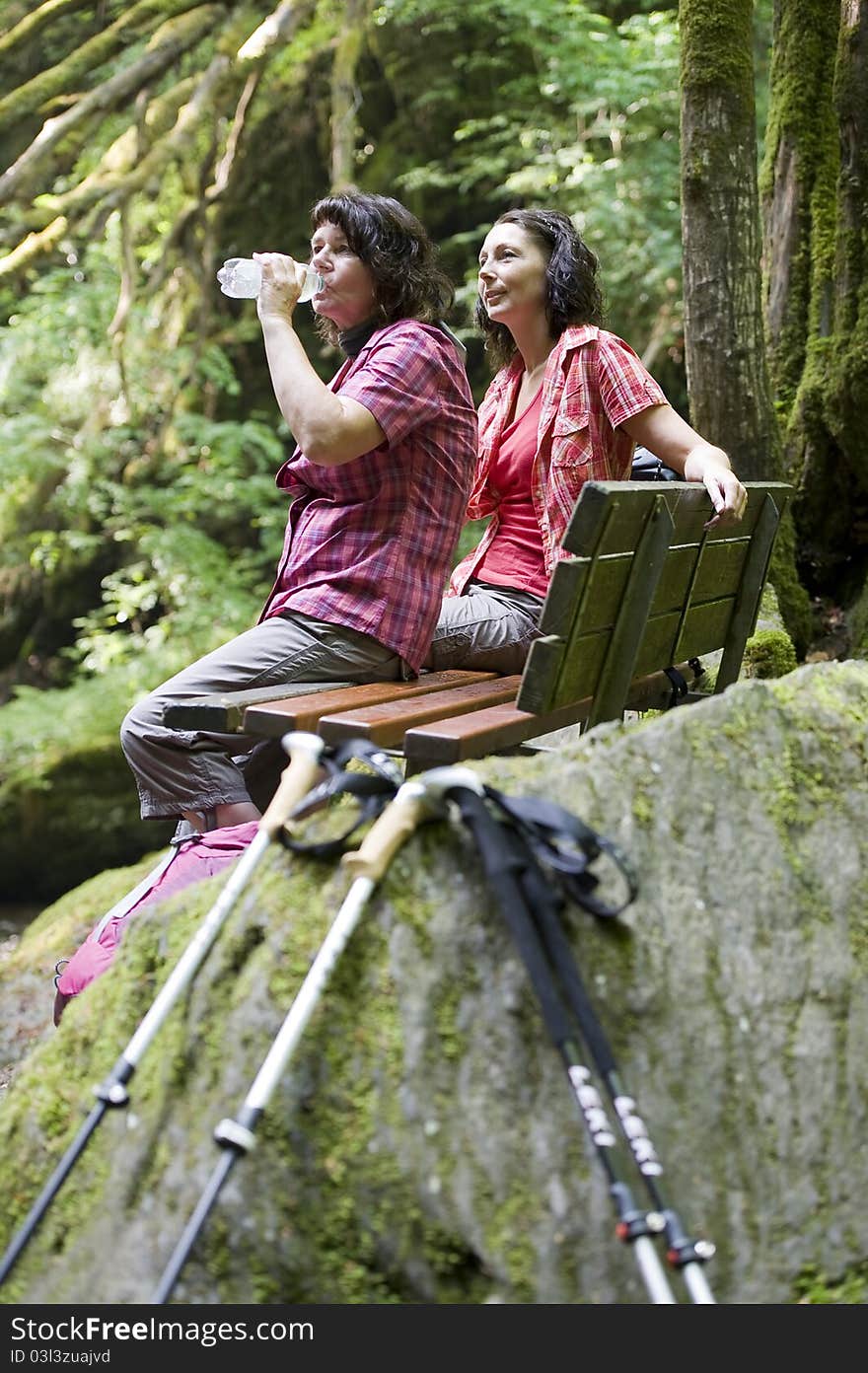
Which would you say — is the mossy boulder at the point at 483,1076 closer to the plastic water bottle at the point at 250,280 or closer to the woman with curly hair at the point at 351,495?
the woman with curly hair at the point at 351,495

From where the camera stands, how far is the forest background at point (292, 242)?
16.7 ft

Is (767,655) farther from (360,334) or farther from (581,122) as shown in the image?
(581,122)

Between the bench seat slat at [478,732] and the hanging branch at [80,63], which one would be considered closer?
the bench seat slat at [478,732]

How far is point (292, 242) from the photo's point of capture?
11.7 metres

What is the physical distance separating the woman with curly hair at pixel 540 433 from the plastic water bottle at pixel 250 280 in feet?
2.35

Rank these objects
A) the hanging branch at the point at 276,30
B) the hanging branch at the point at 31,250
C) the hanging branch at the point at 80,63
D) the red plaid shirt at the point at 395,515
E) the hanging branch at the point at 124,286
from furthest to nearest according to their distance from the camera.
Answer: the hanging branch at the point at 124,286 < the hanging branch at the point at 276,30 < the hanging branch at the point at 80,63 < the hanging branch at the point at 31,250 < the red plaid shirt at the point at 395,515

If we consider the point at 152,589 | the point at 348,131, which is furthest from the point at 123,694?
the point at 348,131

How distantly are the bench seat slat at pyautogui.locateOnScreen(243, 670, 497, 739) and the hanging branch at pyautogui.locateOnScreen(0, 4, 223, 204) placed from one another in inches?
190

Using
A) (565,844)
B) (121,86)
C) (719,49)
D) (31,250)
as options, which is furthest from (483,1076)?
(121,86)

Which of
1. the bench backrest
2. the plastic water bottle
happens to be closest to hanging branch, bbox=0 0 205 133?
the plastic water bottle

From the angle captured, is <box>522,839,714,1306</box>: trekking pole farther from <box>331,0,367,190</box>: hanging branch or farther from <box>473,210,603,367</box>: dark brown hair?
<box>331,0,367,190</box>: hanging branch

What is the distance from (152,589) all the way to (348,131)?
11.3 ft

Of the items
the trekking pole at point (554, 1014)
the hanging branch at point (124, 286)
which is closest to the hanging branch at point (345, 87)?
the hanging branch at point (124, 286)

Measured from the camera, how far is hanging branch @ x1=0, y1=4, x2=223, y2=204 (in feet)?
23.0
